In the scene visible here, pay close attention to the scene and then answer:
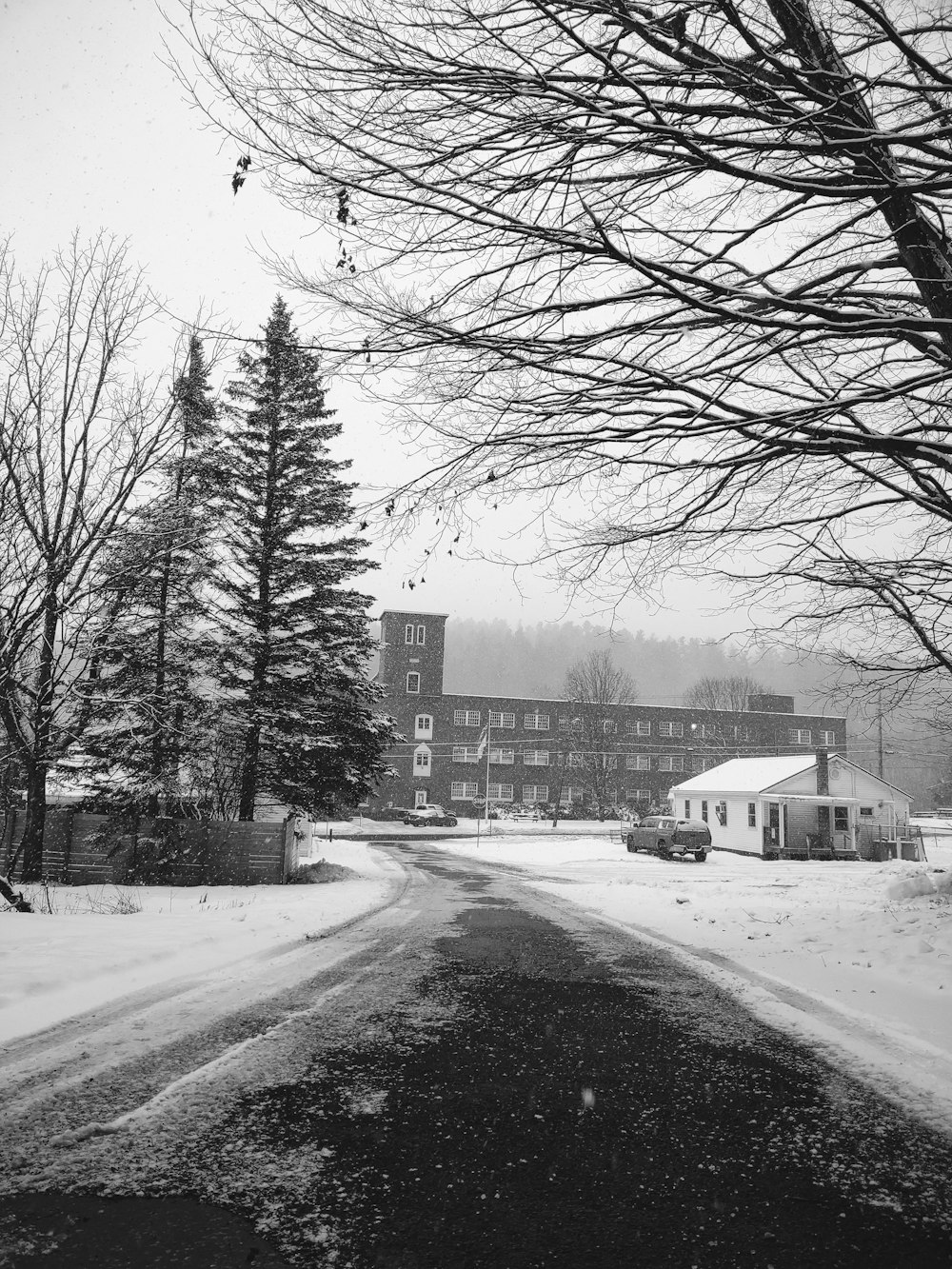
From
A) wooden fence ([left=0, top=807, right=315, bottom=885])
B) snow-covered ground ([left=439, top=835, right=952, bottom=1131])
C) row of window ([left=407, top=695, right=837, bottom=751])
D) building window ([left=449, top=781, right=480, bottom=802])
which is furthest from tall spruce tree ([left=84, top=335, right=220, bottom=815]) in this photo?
building window ([left=449, top=781, right=480, bottom=802])

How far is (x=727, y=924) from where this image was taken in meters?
12.6

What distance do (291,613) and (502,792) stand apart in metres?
51.8

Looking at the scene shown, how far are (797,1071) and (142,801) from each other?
17229 mm

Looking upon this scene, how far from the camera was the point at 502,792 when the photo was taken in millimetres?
69750

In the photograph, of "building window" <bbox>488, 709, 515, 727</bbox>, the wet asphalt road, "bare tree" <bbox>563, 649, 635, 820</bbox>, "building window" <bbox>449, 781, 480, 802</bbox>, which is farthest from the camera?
"building window" <bbox>488, 709, 515, 727</bbox>

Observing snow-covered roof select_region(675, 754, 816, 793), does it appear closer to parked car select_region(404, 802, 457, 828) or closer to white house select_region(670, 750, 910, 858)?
white house select_region(670, 750, 910, 858)

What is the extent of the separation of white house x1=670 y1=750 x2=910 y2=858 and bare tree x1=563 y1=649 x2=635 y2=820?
17.5m

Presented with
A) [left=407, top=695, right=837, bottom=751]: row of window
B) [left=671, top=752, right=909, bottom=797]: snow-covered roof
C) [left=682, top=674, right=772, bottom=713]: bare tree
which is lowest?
[left=671, top=752, right=909, bottom=797]: snow-covered roof

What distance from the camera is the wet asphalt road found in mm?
2752

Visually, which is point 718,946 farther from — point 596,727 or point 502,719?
point 502,719

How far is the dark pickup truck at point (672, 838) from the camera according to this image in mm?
35000

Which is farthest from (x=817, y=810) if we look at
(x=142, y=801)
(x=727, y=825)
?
(x=142, y=801)

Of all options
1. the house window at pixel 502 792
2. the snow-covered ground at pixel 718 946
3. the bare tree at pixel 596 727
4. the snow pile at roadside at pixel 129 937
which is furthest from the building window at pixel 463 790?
the snow pile at roadside at pixel 129 937

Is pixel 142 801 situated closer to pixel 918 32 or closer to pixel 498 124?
pixel 498 124
